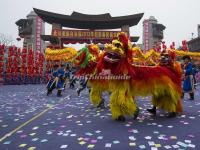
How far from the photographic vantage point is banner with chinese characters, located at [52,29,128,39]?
29672mm

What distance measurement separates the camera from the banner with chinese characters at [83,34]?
29.7m

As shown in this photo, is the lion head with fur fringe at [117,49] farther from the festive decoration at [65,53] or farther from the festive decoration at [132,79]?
the festive decoration at [65,53]

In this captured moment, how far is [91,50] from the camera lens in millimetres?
8094

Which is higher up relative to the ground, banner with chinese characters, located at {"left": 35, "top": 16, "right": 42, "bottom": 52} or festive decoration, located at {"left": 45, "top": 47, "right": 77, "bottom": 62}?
banner with chinese characters, located at {"left": 35, "top": 16, "right": 42, "bottom": 52}

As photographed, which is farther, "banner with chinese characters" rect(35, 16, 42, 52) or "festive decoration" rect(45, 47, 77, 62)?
"banner with chinese characters" rect(35, 16, 42, 52)

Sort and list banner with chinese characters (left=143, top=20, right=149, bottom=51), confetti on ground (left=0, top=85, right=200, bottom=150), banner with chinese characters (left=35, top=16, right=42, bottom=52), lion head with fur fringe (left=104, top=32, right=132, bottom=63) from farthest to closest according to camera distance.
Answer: banner with chinese characters (left=143, top=20, right=149, bottom=51)
banner with chinese characters (left=35, top=16, right=42, bottom=52)
lion head with fur fringe (left=104, top=32, right=132, bottom=63)
confetti on ground (left=0, top=85, right=200, bottom=150)

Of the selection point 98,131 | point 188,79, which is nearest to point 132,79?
point 98,131

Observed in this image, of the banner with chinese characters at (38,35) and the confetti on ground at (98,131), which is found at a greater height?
the banner with chinese characters at (38,35)

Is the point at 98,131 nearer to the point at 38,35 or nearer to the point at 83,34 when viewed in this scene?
the point at 83,34

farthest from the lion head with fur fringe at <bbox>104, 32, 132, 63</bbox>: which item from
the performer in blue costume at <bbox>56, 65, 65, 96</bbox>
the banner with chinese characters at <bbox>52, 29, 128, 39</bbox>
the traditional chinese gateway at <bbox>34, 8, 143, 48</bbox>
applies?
the banner with chinese characters at <bbox>52, 29, 128, 39</bbox>

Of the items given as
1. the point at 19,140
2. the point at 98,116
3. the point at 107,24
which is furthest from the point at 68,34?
the point at 19,140

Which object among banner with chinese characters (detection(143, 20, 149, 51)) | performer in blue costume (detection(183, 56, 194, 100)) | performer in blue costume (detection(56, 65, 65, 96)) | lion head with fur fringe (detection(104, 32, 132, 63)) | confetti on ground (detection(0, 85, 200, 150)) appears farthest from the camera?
banner with chinese characters (detection(143, 20, 149, 51))

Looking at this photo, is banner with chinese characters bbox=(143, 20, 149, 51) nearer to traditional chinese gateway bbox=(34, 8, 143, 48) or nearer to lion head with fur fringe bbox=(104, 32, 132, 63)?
traditional chinese gateway bbox=(34, 8, 143, 48)

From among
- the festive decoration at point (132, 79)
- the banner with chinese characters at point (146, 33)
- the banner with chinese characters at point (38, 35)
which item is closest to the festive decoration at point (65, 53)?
the festive decoration at point (132, 79)
